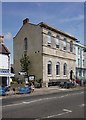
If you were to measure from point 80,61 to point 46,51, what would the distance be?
53.6 ft

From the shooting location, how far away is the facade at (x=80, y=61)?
42750mm

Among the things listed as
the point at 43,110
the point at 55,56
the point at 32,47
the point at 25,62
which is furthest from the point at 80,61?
the point at 43,110

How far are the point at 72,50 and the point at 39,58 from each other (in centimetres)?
1226

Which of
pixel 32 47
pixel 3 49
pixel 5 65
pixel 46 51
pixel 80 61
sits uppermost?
pixel 32 47

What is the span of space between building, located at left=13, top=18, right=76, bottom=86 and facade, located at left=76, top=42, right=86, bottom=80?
3617 mm

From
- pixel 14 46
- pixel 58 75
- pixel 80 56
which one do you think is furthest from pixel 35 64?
pixel 80 56

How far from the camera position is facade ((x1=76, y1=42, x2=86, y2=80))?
4275 cm

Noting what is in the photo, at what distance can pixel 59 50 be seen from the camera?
35094 millimetres

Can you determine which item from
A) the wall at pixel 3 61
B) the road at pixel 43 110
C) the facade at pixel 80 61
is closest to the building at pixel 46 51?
the facade at pixel 80 61

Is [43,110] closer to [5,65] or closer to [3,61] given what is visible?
[3,61]

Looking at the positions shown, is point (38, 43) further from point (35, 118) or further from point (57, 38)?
point (35, 118)

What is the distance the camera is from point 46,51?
103 feet

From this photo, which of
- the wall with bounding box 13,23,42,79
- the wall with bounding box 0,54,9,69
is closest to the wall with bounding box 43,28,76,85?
the wall with bounding box 13,23,42,79

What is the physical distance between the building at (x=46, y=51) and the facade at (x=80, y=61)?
3.62 m
